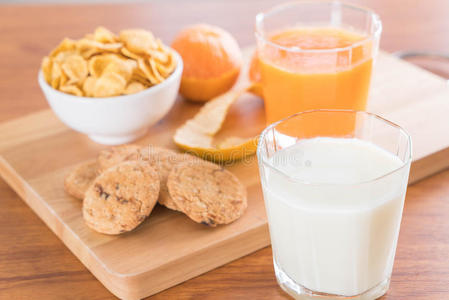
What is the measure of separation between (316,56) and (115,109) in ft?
1.33

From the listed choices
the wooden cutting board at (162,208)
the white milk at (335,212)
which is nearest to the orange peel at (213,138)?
the wooden cutting board at (162,208)

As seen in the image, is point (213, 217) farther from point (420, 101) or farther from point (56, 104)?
point (420, 101)

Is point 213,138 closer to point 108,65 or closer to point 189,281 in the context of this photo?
point 108,65

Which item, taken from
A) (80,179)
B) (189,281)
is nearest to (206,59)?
(80,179)

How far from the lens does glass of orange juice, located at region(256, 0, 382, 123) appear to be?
3.61 ft

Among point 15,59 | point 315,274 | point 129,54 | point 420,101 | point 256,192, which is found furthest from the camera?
point 15,59

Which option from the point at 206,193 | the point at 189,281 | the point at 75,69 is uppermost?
the point at 75,69

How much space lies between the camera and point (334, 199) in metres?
0.74

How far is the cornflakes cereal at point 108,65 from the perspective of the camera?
1.15 m

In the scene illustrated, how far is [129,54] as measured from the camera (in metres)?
1.18

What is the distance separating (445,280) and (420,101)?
1.87 feet

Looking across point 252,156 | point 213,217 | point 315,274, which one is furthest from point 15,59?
point 315,274

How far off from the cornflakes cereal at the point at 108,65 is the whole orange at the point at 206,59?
11cm

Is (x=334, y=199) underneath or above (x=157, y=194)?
above
